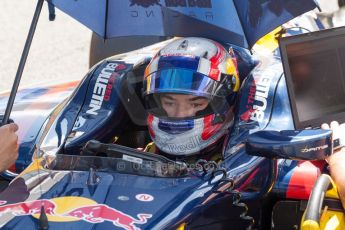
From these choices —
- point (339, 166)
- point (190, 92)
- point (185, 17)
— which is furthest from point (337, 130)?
point (185, 17)

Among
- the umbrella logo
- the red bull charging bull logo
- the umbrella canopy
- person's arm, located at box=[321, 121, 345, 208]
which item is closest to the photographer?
the red bull charging bull logo

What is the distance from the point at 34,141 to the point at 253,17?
1.36 meters

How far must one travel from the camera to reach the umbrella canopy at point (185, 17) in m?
4.07

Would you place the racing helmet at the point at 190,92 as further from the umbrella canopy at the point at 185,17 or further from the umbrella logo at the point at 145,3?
the umbrella logo at the point at 145,3

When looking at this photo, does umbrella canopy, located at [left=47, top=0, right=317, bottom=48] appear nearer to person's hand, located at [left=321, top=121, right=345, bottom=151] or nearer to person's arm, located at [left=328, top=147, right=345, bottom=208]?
person's hand, located at [left=321, top=121, right=345, bottom=151]

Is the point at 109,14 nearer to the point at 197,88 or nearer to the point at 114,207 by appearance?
the point at 197,88

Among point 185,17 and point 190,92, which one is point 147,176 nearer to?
point 190,92

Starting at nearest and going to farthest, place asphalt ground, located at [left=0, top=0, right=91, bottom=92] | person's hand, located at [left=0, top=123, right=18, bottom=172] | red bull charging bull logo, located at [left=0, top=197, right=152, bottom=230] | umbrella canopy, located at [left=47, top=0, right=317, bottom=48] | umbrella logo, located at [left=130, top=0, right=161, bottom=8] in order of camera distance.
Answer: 1. red bull charging bull logo, located at [left=0, top=197, right=152, bottom=230]
2. person's hand, located at [left=0, top=123, right=18, bottom=172]
3. umbrella canopy, located at [left=47, top=0, right=317, bottom=48]
4. umbrella logo, located at [left=130, top=0, right=161, bottom=8]
5. asphalt ground, located at [left=0, top=0, right=91, bottom=92]

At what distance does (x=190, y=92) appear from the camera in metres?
3.91

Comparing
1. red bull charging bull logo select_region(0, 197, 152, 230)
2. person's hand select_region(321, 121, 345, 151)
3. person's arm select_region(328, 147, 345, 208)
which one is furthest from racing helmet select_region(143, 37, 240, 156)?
red bull charging bull logo select_region(0, 197, 152, 230)

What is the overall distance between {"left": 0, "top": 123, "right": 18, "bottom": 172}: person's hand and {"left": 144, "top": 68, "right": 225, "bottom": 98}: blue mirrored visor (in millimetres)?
666

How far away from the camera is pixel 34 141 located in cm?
461

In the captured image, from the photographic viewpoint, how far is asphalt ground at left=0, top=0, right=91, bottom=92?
804cm

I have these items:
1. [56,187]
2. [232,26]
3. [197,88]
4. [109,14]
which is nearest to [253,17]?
[232,26]
